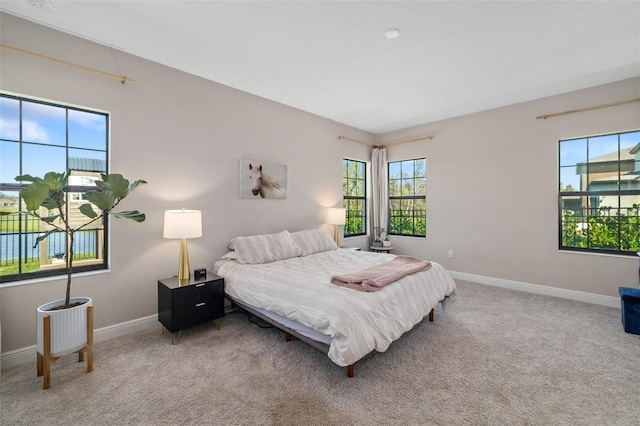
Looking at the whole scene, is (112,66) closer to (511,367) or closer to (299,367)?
(299,367)

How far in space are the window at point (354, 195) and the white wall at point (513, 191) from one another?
3.67 ft

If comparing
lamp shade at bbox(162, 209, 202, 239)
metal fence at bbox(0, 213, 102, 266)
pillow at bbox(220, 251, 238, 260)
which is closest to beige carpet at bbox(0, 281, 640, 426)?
pillow at bbox(220, 251, 238, 260)

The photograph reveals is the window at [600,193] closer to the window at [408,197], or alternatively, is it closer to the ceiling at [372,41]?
the ceiling at [372,41]

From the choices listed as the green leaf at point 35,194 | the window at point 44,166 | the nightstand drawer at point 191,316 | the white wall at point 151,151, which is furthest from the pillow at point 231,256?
the green leaf at point 35,194

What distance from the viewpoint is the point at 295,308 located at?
7.40 feet

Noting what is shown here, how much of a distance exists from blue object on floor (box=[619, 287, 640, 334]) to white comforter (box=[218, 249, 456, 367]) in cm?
159

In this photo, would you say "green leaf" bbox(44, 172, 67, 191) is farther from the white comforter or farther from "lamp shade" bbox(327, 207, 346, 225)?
"lamp shade" bbox(327, 207, 346, 225)

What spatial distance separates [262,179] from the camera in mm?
3889

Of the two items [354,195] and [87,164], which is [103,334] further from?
[354,195]

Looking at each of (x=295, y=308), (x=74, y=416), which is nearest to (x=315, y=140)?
(x=295, y=308)

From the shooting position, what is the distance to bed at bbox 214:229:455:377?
1.99 meters

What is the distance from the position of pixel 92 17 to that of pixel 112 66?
493 mm

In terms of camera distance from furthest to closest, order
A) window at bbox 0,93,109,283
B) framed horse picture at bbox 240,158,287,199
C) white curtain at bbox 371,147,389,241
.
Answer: white curtain at bbox 371,147,389,241 → framed horse picture at bbox 240,158,287,199 → window at bbox 0,93,109,283

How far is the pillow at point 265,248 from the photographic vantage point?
3268 mm
